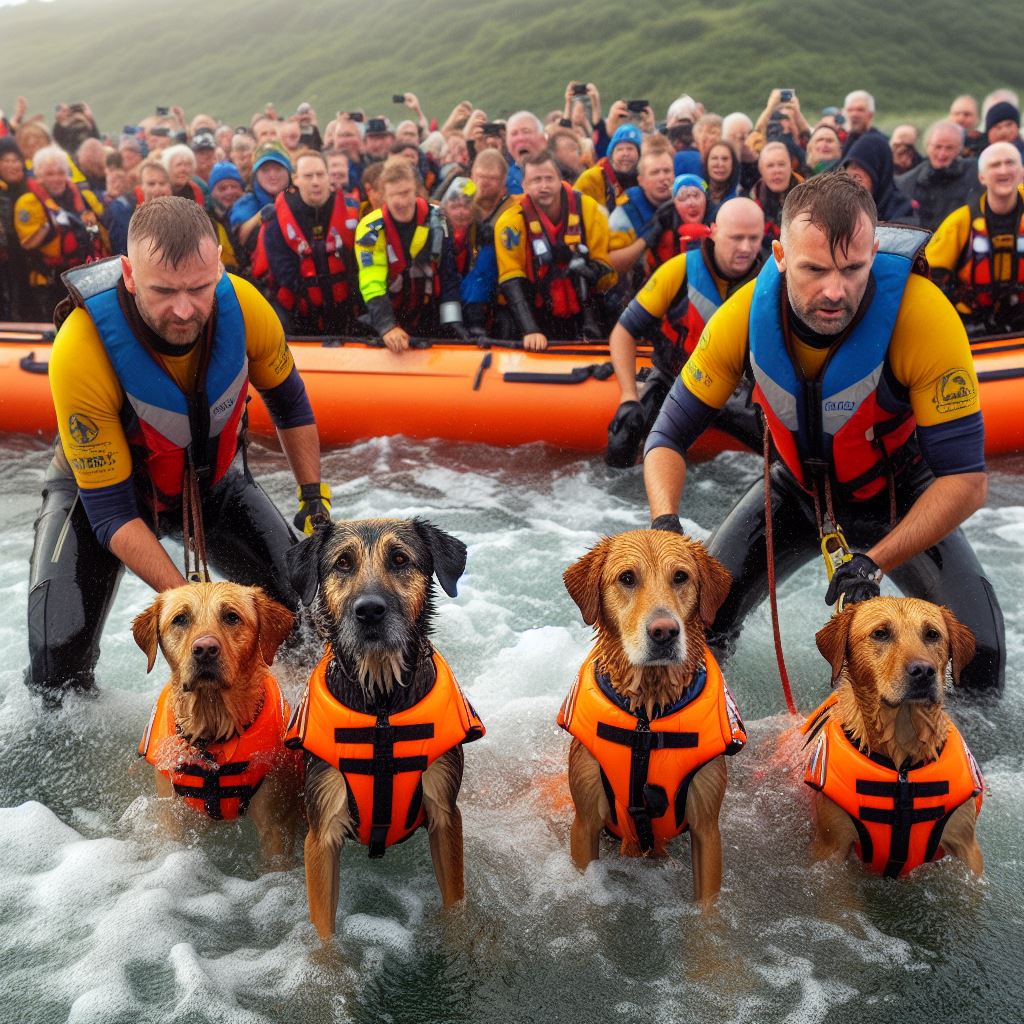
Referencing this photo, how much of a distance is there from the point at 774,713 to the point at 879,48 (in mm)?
39658

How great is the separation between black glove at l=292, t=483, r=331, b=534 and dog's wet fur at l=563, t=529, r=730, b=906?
1445 millimetres

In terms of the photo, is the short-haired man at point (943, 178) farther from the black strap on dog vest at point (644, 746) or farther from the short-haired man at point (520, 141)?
the black strap on dog vest at point (644, 746)

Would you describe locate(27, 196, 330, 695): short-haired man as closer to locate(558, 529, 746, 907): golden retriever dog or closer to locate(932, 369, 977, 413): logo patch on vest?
locate(558, 529, 746, 907): golden retriever dog

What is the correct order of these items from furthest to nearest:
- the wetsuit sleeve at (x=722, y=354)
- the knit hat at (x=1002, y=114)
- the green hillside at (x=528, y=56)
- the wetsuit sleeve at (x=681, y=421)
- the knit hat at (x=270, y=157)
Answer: the green hillside at (x=528, y=56), the knit hat at (x=1002, y=114), the knit hat at (x=270, y=157), the wetsuit sleeve at (x=681, y=421), the wetsuit sleeve at (x=722, y=354)

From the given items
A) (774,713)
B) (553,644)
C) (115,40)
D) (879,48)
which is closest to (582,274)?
(553,644)

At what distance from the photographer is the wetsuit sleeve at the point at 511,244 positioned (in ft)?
27.7

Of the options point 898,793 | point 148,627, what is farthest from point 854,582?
point 148,627

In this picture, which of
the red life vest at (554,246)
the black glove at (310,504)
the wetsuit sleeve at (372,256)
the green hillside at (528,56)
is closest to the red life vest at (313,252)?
the wetsuit sleeve at (372,256)

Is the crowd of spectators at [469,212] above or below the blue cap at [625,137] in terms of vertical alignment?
below

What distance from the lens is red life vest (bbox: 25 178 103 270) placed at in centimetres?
1009

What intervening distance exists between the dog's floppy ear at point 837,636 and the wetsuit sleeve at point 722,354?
47.8 inches

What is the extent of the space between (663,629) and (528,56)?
42.1m

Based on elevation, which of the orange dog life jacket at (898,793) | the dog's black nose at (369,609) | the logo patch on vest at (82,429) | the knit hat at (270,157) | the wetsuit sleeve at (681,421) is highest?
the knit hat at (270,157)

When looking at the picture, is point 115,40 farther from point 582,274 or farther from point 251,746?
point 251,746
